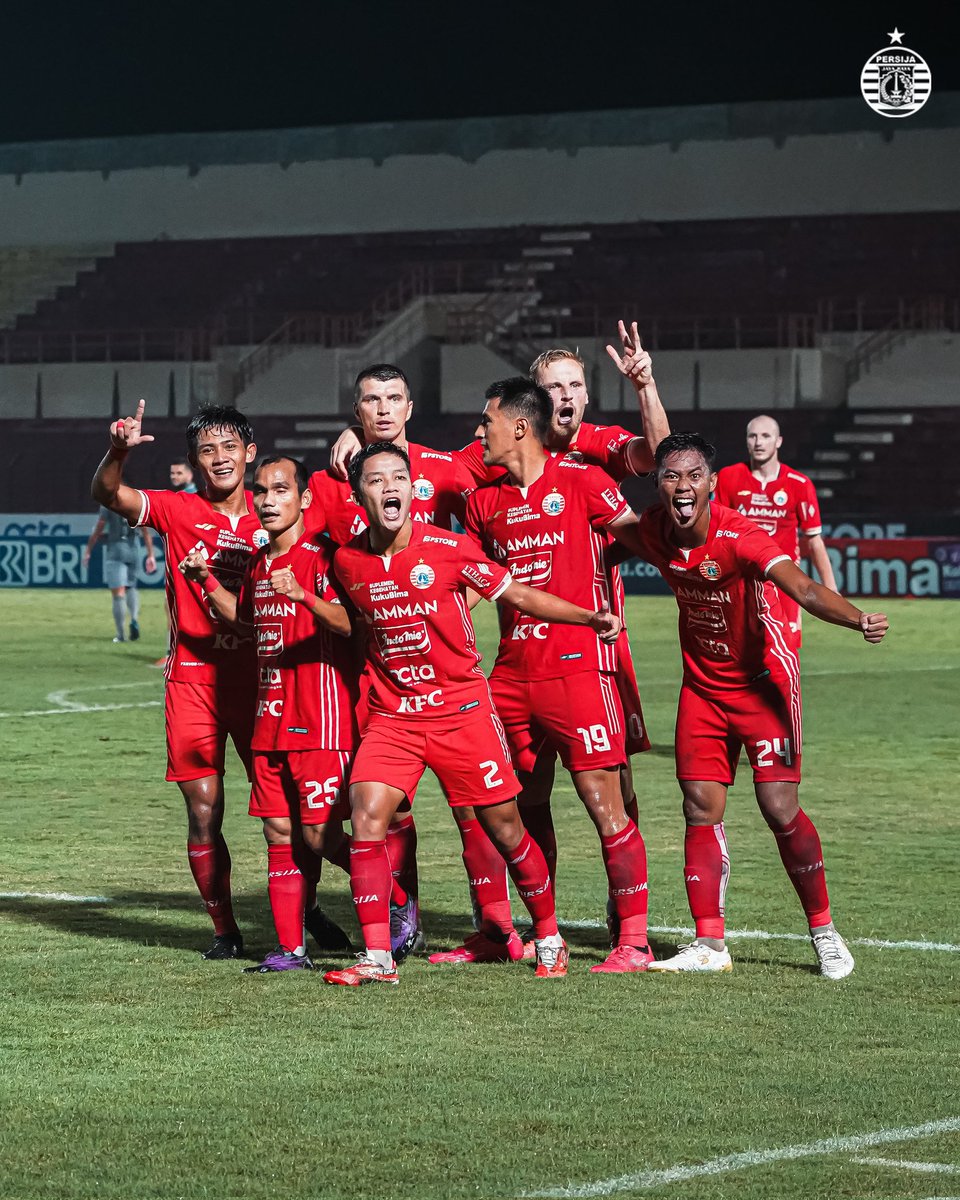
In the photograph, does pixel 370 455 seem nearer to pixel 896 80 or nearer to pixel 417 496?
pixel 417 496

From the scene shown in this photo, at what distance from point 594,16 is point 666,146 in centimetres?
378

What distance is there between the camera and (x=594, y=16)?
4147 centimetres

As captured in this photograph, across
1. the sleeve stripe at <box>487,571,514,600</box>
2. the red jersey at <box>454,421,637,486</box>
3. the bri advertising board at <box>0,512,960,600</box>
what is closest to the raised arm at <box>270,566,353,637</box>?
the sleeve stripe at <box>487,571,514,600</box>

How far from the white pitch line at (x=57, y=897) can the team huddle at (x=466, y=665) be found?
1.19 m

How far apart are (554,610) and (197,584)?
1430mm

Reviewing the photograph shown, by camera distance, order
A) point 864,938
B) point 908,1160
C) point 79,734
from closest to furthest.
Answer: point 908,1160
point 864,938
point 79,734

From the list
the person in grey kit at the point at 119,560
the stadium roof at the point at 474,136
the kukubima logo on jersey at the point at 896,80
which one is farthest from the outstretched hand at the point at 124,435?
the stadium roof at the point at 474,136

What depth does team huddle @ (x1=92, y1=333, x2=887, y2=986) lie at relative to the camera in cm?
661

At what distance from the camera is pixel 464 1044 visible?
5641 millimetres

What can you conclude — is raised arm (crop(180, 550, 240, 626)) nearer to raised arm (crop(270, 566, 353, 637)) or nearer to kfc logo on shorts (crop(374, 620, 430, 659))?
raised arm (crop(270, 566, 353, 637))

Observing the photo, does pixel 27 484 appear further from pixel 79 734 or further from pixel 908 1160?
Answer: pixel 908 1160

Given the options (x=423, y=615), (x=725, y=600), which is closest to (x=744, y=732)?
(x=725, y=600)

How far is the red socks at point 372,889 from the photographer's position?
21.4 ft

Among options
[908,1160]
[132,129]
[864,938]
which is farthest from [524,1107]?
[132,129]
